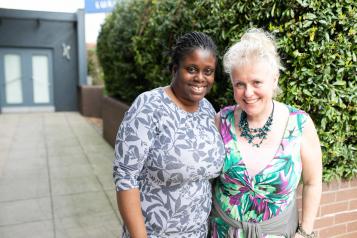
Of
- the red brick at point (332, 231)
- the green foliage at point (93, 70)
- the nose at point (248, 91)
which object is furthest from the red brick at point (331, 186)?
the green foliage at point (93, 70)

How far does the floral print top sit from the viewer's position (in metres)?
1.72

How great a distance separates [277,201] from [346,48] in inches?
51.8

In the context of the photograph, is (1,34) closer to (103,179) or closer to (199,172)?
(103,179)

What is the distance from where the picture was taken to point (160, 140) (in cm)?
157

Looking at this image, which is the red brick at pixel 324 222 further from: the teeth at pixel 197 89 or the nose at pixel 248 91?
the teeth at pixel 197 89

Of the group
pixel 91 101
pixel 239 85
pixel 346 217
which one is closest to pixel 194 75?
pixel 239 85

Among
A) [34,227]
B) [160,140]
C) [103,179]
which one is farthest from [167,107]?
[103,179]

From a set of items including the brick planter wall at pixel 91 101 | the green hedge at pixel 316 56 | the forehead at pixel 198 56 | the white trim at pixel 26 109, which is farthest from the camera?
the white trim at pixel 26 109

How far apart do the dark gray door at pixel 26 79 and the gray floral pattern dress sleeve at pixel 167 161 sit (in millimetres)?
13203

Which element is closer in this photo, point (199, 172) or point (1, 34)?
point (199, 172)

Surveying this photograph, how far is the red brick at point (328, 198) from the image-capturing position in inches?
111

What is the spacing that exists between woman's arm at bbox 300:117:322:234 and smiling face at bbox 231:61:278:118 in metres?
0.28

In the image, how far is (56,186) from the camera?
502 centimetres

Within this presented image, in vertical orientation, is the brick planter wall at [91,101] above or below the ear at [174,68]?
below
